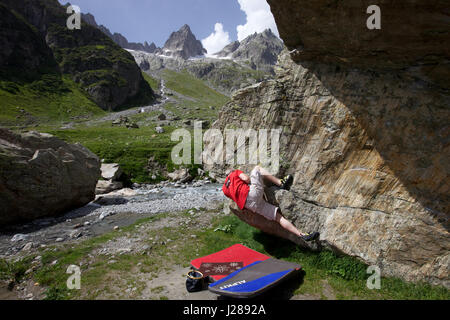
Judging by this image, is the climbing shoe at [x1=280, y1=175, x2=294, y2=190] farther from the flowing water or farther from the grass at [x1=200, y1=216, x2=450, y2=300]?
the flowing water

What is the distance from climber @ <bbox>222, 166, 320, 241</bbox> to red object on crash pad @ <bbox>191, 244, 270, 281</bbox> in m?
1.64

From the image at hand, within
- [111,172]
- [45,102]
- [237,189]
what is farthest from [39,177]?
[45,102]

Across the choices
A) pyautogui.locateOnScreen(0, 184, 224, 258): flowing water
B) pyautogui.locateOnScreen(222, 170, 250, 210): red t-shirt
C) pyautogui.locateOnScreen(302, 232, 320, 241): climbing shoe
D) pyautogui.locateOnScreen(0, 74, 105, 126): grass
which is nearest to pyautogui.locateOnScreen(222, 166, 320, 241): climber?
pyautogui.locateOnScreen(222, 170, 250, 210): red t-shirt

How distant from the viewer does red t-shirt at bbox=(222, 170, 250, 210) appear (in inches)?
413

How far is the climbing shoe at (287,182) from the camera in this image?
1067cm

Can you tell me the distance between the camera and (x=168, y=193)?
26422 mm

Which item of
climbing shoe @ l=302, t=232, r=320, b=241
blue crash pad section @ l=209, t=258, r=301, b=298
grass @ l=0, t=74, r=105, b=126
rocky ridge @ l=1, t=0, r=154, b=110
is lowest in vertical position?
blue crash pad section @ l=209, t=258, r=301, b=298

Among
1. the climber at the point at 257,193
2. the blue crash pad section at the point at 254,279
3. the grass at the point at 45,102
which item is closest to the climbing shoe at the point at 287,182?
the climber at the point at 257,193

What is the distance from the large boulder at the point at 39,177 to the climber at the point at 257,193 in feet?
50.7

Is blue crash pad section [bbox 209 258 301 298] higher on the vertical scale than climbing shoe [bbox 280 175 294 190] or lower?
lower

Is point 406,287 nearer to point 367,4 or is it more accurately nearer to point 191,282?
point 191,282

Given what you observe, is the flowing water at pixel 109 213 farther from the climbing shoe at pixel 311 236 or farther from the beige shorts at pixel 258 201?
the climbing shoe at pixel 311 236

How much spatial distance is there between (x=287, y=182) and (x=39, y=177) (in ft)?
59.0

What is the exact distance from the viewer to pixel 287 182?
10703mm
